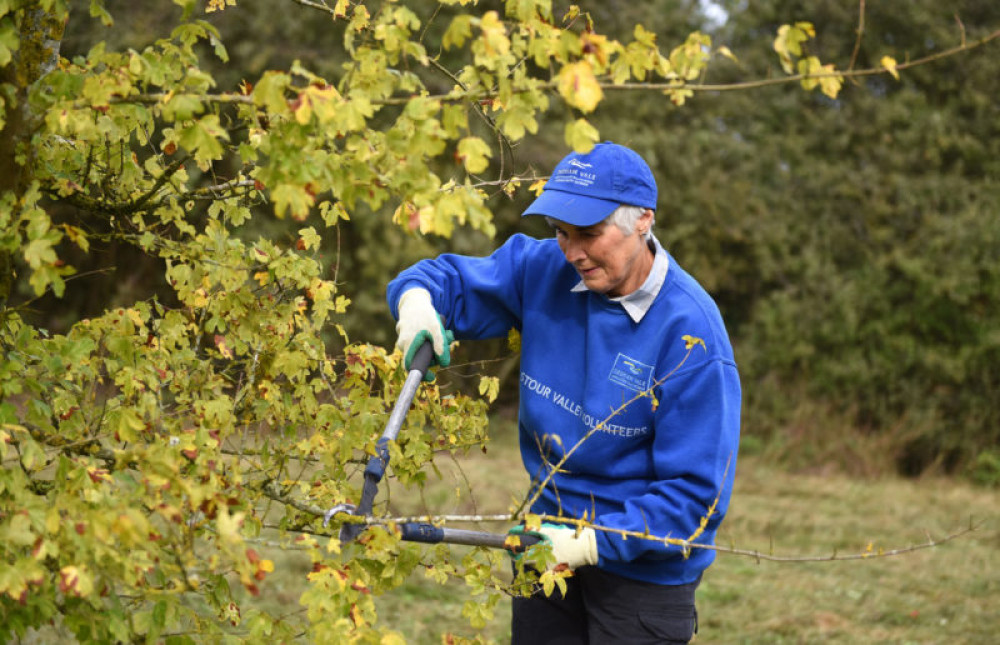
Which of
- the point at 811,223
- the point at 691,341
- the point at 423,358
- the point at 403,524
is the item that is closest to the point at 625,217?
the point at 691,341

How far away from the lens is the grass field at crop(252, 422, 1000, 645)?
19.7 feet

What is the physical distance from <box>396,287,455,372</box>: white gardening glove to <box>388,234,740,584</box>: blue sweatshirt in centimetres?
9

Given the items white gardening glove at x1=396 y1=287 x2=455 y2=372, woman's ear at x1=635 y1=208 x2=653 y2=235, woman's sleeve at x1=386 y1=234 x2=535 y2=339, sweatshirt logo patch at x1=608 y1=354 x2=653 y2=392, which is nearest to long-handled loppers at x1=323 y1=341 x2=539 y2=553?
white gardening glove at x1=396 y1=287 x2=455 y2=372

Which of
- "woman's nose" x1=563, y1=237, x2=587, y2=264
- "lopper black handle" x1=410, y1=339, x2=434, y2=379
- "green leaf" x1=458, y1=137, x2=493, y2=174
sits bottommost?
"lopper black handle" x1=410, y1=339, x2=434, y2=379

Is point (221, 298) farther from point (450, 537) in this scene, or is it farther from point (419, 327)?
point (450, 537)

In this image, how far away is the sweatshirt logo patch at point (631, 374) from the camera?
2.76m

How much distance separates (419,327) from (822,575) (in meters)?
5.43

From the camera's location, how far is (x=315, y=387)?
2941 millimetres

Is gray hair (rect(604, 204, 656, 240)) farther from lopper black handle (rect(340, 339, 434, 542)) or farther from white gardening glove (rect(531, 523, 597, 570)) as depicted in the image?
white gardening glove (rect(531, 523, 597, 570))

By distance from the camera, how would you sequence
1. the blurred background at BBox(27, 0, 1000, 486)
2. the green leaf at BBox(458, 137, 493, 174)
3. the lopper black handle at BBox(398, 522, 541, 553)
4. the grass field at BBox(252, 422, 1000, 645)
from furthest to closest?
the blurred background at BBox(27, 0, 1000, 486) → the grass field at BBox(252, 422, 1000, 645) → the lopper black handle at BBox(398, 522, 541, 553) → the green leaf at BBox(458, 137, 493, 174)

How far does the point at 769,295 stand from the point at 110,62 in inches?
524

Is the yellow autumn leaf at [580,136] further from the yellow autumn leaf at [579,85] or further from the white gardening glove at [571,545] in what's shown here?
the white gardening glove at [571,545]

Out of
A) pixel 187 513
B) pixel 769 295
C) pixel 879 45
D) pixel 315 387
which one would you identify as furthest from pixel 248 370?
pixel 879 45

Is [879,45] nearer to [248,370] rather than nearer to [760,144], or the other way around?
[760,144]
